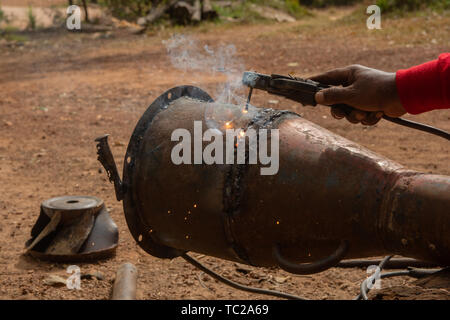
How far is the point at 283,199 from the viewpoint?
196 cm

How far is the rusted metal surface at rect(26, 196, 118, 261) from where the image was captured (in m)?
3.38

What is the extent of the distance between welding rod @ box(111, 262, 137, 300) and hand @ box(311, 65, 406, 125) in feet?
4.67

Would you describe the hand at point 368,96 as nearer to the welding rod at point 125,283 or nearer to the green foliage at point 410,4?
the welding rod at point 125,283

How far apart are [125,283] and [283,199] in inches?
50.7

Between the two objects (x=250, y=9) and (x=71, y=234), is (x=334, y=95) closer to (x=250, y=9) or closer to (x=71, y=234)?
(x=71, y=234)

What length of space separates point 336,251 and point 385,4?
11225 millimetres

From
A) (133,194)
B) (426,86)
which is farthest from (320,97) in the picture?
(133,194)

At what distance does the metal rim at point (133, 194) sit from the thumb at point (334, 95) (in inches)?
26.6

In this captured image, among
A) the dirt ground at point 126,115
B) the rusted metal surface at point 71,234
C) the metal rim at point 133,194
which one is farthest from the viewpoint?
the rusted metal surface at point 71,234

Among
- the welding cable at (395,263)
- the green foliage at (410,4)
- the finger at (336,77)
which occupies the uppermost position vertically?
the green foliage at (410,4)

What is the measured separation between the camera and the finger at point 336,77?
83.4 inches

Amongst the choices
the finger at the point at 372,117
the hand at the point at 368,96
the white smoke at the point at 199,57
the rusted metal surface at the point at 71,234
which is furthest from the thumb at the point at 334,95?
→ the white smoke at the point at 199,57
